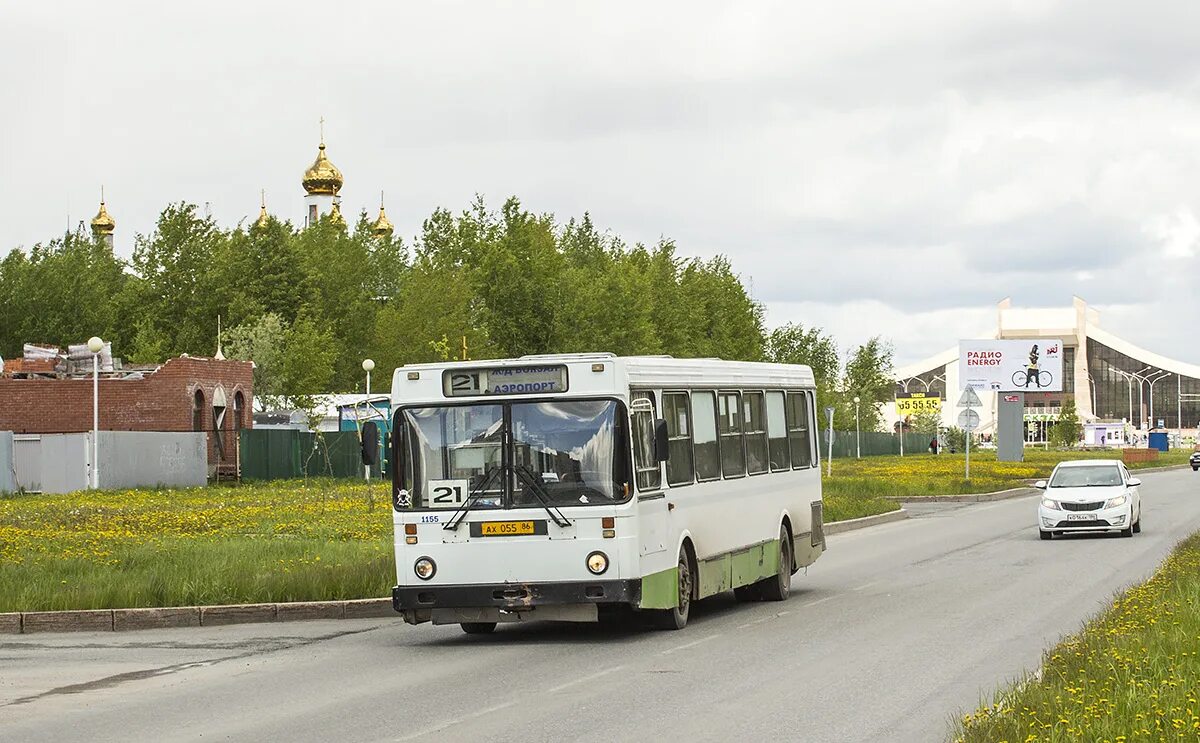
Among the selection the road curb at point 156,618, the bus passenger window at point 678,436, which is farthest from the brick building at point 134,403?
the bus passenger window at point 678,436

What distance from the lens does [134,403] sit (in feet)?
194

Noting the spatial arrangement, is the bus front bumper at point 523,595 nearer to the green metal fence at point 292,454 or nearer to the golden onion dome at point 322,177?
the green metal fence at point 292,454

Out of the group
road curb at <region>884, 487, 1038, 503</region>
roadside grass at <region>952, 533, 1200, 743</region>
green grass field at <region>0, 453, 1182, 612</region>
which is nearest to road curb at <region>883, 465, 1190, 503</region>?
road curb at <region>884, 487, 1038, 503</region>

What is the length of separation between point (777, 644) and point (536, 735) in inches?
219

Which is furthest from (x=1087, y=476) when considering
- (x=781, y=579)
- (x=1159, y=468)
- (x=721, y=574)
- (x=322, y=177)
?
(x=322, y=177)

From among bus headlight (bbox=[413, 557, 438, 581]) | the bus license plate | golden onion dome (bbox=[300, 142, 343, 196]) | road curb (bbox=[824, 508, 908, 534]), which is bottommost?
road curb (bbox=[824, 508, 908, 534])

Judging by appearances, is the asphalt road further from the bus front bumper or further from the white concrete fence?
the white concrete fence

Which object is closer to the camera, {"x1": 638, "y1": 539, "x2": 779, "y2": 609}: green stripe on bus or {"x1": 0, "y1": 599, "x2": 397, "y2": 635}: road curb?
{"x1": 638, "y1": 539, "x2": 779, "y2": 609}: green stripe on bus

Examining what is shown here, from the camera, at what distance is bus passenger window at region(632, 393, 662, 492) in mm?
16656

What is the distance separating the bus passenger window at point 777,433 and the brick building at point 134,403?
128 feet

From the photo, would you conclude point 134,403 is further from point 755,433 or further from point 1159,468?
point 1159,468

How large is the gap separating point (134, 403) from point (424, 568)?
44877mm

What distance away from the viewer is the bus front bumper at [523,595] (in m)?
16.2

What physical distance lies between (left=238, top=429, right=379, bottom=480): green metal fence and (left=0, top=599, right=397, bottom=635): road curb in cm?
3700
